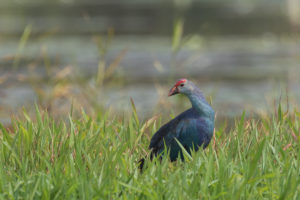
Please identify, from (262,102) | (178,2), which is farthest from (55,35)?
(178,2)

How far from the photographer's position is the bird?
3.89m

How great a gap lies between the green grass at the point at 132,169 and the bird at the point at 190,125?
0.14m

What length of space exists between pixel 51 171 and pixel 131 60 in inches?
472

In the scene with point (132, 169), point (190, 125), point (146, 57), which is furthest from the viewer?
point (146, 57)

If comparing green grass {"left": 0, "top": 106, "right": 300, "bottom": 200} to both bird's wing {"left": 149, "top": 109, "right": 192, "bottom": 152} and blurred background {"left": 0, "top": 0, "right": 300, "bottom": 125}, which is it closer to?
bird's wing {"left": 149, "top": 109, "right": 192, "bottom": 152}

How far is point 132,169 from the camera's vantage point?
145 inches

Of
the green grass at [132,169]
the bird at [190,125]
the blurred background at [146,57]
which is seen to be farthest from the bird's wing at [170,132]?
the blurred background at [146,57]

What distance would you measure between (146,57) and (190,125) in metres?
11.9

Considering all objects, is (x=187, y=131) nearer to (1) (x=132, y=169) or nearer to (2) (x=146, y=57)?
(1) (x=132, y=169)

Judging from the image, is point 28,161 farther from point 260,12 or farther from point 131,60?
point 260,12

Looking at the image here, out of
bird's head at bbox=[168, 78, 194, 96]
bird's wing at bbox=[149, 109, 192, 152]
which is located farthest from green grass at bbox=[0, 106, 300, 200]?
bird's head at bbox=[168, 78, 194, 96]

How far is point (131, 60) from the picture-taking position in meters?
15.3

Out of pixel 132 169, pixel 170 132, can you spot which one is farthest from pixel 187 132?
pixel 132 169

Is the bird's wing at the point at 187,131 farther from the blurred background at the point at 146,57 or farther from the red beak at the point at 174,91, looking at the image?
the blurred background at the point at 146,57
